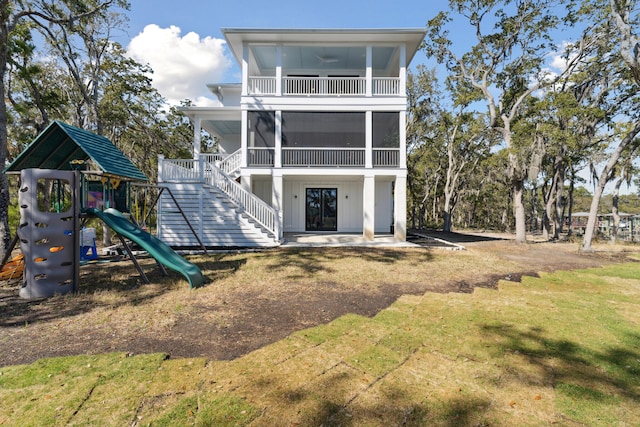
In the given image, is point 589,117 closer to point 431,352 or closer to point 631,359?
point 631,359

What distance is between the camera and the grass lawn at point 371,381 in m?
2.33

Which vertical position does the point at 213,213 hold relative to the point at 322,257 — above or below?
above

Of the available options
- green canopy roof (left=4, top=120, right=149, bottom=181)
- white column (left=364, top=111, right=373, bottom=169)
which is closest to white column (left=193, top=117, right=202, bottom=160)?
green canopy roof (left=4, top=120, right=149, bottom=181)

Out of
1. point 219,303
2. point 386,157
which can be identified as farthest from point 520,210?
point 219,303

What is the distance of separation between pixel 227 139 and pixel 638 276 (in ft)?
62.5

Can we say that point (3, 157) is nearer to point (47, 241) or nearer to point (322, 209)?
point (47, 241)

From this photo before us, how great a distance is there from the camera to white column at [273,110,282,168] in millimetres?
13016

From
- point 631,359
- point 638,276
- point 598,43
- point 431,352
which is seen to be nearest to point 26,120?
point 431,352

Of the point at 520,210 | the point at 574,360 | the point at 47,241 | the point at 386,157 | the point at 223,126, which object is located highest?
the point at 223,126

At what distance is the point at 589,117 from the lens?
53.7 feet

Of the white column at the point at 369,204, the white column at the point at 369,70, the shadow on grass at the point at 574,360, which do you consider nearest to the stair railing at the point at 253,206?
the white column at the point at 369,204

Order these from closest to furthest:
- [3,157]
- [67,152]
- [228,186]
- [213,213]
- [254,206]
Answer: [3,157] → [67,152] → [213,213] → [254,206] → [228,186]

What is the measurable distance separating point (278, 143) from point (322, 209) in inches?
179

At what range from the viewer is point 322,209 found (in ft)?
52.4
